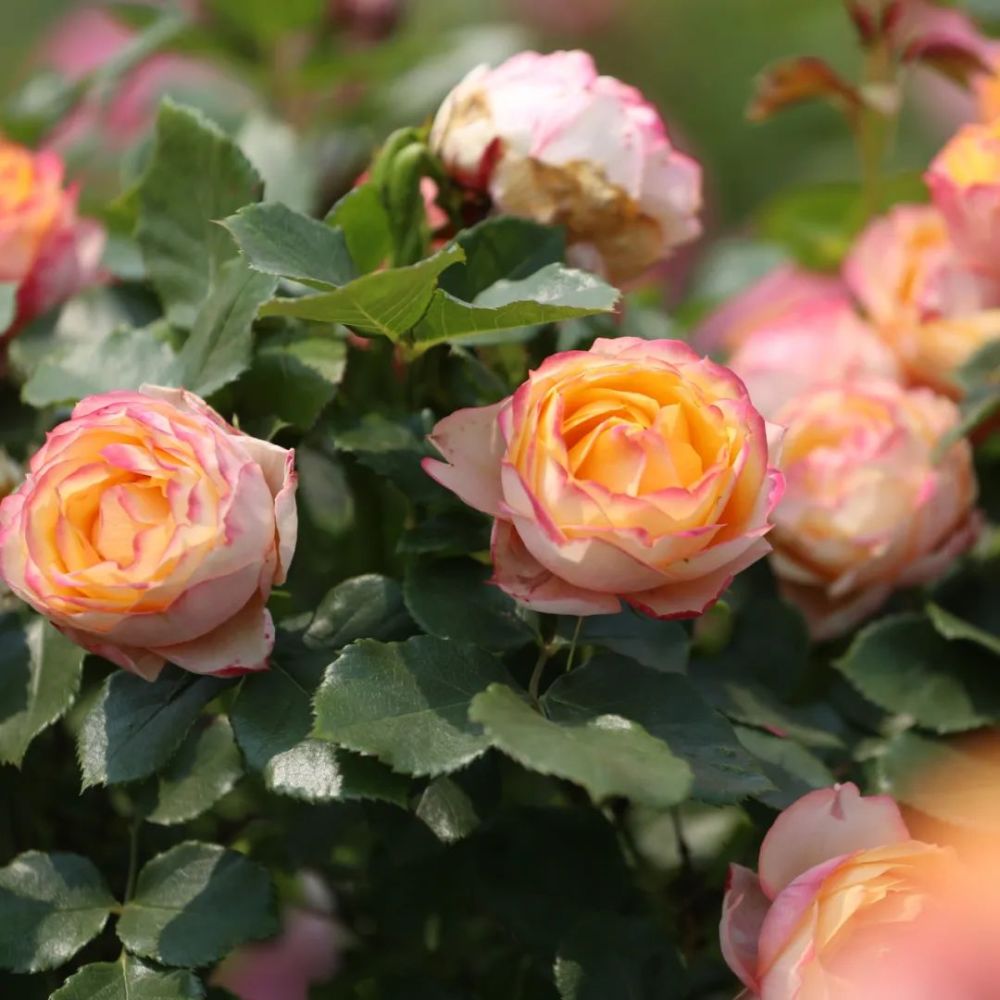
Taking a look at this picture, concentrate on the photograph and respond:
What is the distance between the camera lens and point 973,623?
1.64 ft

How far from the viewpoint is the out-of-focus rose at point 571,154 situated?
424mm

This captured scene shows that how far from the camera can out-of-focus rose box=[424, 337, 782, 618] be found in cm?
33

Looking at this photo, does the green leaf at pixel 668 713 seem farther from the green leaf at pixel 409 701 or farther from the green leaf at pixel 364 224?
the green leaf at pixel 364 224

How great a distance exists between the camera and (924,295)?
55 centimetres

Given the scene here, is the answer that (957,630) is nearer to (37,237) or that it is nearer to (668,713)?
(668,713)

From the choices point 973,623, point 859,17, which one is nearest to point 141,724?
point 973,623

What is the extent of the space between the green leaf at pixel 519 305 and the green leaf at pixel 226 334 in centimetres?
5

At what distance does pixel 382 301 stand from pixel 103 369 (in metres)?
0.12

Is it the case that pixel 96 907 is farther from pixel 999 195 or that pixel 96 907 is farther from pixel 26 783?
pixel 999 195

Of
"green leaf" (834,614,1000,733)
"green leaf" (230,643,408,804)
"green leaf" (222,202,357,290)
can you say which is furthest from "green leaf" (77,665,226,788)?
"green leaf" (834,614,1000,733)

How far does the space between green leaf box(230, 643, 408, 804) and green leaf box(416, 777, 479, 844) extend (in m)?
0.03

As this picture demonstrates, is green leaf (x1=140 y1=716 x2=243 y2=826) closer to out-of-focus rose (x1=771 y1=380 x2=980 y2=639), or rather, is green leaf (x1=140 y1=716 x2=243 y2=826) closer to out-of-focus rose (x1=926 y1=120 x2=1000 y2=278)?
out-of-focus rose (x1=771 y1=380 x2=980 y2=639)

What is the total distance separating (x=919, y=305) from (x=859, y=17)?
0.15 m

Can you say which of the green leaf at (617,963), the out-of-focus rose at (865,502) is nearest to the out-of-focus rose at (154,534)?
the green leaf at (617,963)
